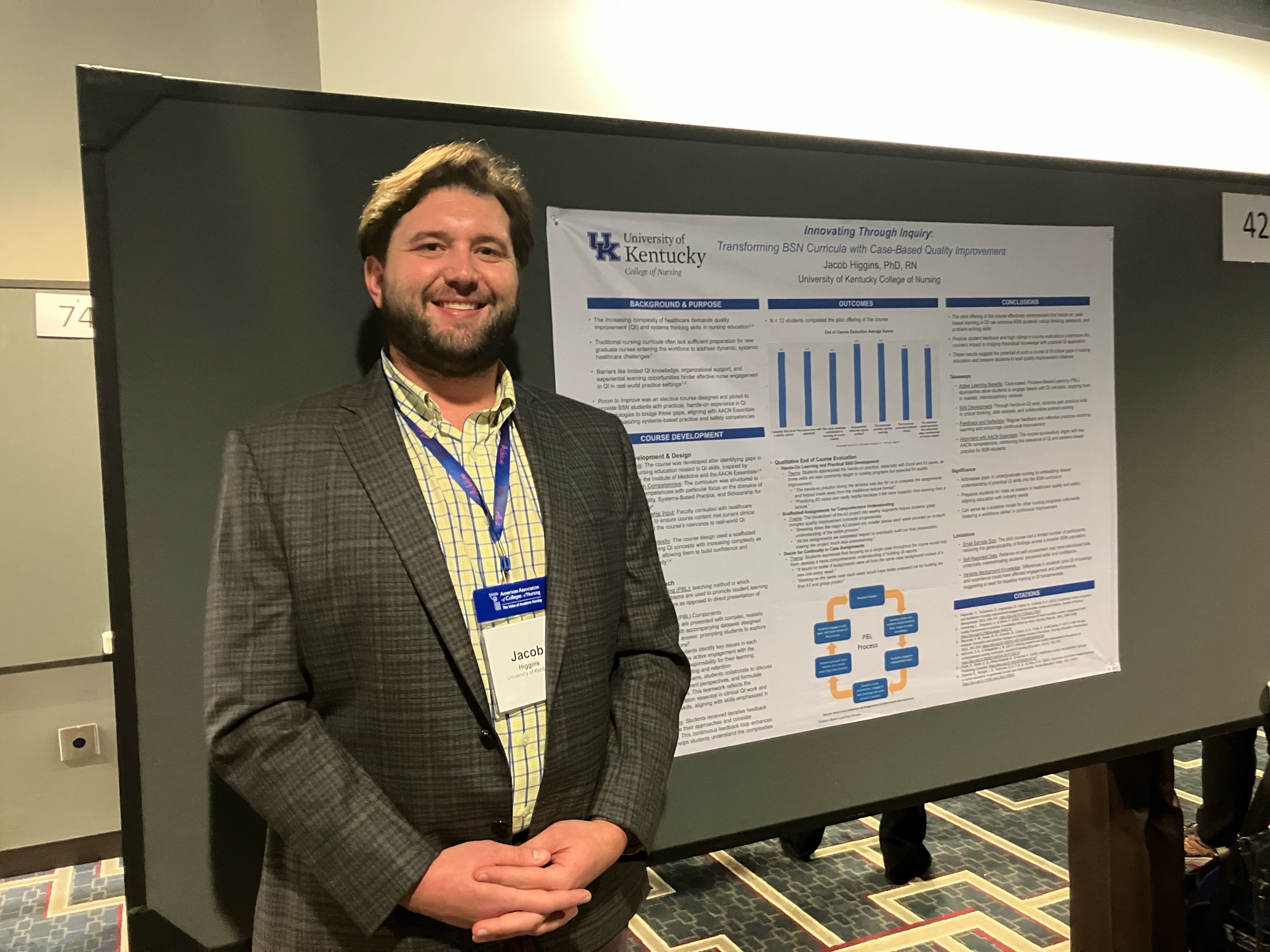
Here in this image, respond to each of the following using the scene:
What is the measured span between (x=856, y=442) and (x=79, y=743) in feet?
9.68

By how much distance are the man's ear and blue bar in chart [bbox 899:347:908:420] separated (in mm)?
1030

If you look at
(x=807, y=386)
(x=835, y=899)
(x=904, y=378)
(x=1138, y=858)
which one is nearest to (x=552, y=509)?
(x=807, y=386)

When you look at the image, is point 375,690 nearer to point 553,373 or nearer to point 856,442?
point 553,373

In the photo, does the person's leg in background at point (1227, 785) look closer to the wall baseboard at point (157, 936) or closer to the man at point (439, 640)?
the man at point (439, 640)

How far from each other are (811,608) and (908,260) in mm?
731

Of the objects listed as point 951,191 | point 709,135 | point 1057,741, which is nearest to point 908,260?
point 951,191

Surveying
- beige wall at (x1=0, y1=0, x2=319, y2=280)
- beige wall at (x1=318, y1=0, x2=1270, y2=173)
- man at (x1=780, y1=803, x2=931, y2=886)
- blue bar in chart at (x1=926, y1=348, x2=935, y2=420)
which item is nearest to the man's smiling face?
blue bar in chart at (x1=926, y1=348, x2=935, y2=420)

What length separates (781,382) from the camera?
161 centimetres

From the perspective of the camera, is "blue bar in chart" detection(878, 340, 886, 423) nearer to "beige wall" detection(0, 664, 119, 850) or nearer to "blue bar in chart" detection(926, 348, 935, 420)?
"blue bar in chart" detection(926, 348, 935, 420)

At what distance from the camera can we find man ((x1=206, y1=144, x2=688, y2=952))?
987 millimetres

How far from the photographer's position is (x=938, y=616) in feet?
5.77

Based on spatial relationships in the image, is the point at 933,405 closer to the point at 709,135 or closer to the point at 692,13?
the point at 709,135

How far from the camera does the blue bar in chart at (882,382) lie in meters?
1.69

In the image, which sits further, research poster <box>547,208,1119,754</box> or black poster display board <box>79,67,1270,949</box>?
research poster <box>547,208,1119,754</box>
